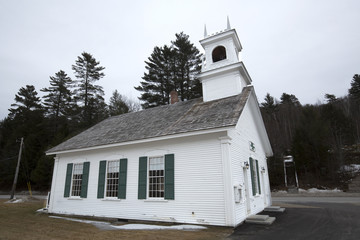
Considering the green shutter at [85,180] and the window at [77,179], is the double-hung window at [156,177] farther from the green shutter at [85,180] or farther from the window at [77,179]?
the window at [77,179]

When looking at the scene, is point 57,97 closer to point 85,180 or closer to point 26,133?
point 26,133

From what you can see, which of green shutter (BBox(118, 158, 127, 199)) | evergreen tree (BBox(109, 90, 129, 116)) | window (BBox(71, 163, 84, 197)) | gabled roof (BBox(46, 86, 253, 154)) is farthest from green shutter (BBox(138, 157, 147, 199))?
evergreen tree (BBox(109, 90, 129, 116))

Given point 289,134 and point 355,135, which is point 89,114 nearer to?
point 289,134

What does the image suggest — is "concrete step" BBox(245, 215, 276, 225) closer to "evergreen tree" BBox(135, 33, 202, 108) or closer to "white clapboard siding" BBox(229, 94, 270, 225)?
"white clapboard siding" BBox(229, 94, 270, 225)

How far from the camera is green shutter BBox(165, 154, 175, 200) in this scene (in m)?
9.09

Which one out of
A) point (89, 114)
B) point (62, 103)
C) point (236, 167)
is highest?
point (62, 103)

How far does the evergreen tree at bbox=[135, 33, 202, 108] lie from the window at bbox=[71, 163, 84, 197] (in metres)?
17.1

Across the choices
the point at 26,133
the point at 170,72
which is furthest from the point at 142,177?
the point at 26,133

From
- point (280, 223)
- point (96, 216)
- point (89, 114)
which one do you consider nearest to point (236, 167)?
point (280, 223)

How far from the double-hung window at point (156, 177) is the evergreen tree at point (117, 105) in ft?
86.8

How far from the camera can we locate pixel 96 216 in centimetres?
1109

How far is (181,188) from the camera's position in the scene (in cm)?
896

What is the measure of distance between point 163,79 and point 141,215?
910 inches

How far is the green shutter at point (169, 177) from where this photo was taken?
9086mm
